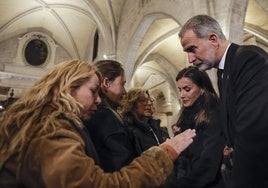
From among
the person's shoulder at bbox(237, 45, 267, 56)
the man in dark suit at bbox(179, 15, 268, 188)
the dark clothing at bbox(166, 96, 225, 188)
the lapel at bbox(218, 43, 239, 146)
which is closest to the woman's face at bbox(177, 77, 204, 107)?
the dark clothing at bbox(166, 96, 225, 188)

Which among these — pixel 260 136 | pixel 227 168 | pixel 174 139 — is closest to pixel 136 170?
pixel 174 139

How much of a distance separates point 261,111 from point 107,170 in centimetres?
98

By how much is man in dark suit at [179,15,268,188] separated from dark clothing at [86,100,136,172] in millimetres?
671

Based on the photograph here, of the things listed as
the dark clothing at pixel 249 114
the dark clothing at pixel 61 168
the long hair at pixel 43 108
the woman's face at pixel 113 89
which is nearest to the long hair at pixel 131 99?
the woman's face at pixel 113 89

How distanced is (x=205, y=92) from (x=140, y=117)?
0.68m

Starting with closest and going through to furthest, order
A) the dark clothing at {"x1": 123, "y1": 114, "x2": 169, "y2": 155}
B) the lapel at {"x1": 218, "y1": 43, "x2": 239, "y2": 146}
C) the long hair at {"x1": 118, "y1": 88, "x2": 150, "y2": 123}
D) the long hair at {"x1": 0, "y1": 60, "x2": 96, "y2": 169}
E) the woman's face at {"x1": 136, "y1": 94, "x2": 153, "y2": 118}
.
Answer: the long hair at {"x1": 0, "y1": 60, "x2": 96, "y2": 169} < the lapel at {"x1": 218, "y1": 43, "x2": 239, "y2": 146} < the dark clothing at {"x1": 123, "y1": 114, "x2": 169, "y2": 155} < the long hair at {"x1": 118, "y1": 88, "x2": 150, "y2": 123} < the woman's face at {"x1": 136, "y1": 94, "x2": 153, "y2": 118}

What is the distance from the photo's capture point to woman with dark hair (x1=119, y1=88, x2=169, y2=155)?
6.90 ft

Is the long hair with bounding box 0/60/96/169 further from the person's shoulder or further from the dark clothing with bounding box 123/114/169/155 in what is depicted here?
the person's shoulder

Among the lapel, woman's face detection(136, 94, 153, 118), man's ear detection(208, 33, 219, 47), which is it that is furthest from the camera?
woman's face detection(136, 94, 153, 118)

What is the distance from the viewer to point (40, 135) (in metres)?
1.18

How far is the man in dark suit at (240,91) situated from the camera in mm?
1326

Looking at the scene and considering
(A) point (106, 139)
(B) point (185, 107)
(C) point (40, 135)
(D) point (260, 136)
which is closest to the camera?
(C) point (40, 135)

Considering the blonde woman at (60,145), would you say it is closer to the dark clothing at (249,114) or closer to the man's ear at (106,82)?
the dark clothing at (249,114)

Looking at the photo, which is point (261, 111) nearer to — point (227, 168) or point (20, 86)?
point (227, 168)
